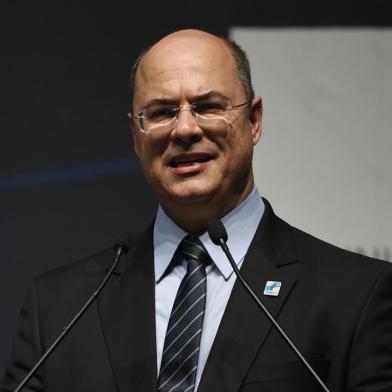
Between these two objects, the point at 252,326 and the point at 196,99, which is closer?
the point at 252,326

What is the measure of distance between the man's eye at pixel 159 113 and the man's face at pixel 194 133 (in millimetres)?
18

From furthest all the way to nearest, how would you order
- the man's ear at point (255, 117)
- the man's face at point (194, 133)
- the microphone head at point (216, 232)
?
the man's ear at point (255, 117) < the man's face at point (194, 133) < the microphone head at point (216, 232)

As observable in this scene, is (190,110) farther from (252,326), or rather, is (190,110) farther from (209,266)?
(252,326)

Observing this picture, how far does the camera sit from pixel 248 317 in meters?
1.87

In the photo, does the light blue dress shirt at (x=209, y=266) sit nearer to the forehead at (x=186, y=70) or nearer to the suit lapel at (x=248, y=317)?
the suit lapel at (x=248, y=317)

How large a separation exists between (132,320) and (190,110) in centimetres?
47

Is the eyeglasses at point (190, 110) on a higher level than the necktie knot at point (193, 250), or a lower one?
higher

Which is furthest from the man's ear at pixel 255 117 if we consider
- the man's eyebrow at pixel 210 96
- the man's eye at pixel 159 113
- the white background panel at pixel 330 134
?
the white background panel at pixel 330 134

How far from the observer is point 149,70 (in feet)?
6.86

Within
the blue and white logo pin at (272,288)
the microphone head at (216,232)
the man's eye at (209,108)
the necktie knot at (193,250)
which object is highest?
the man's eye at (209,108)

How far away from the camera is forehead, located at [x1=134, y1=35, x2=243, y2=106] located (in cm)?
201

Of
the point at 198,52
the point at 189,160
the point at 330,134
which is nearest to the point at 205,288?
the point at 189,160

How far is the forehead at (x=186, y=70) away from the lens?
6.61ft

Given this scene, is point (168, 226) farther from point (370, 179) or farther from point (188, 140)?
point (370, 179)
